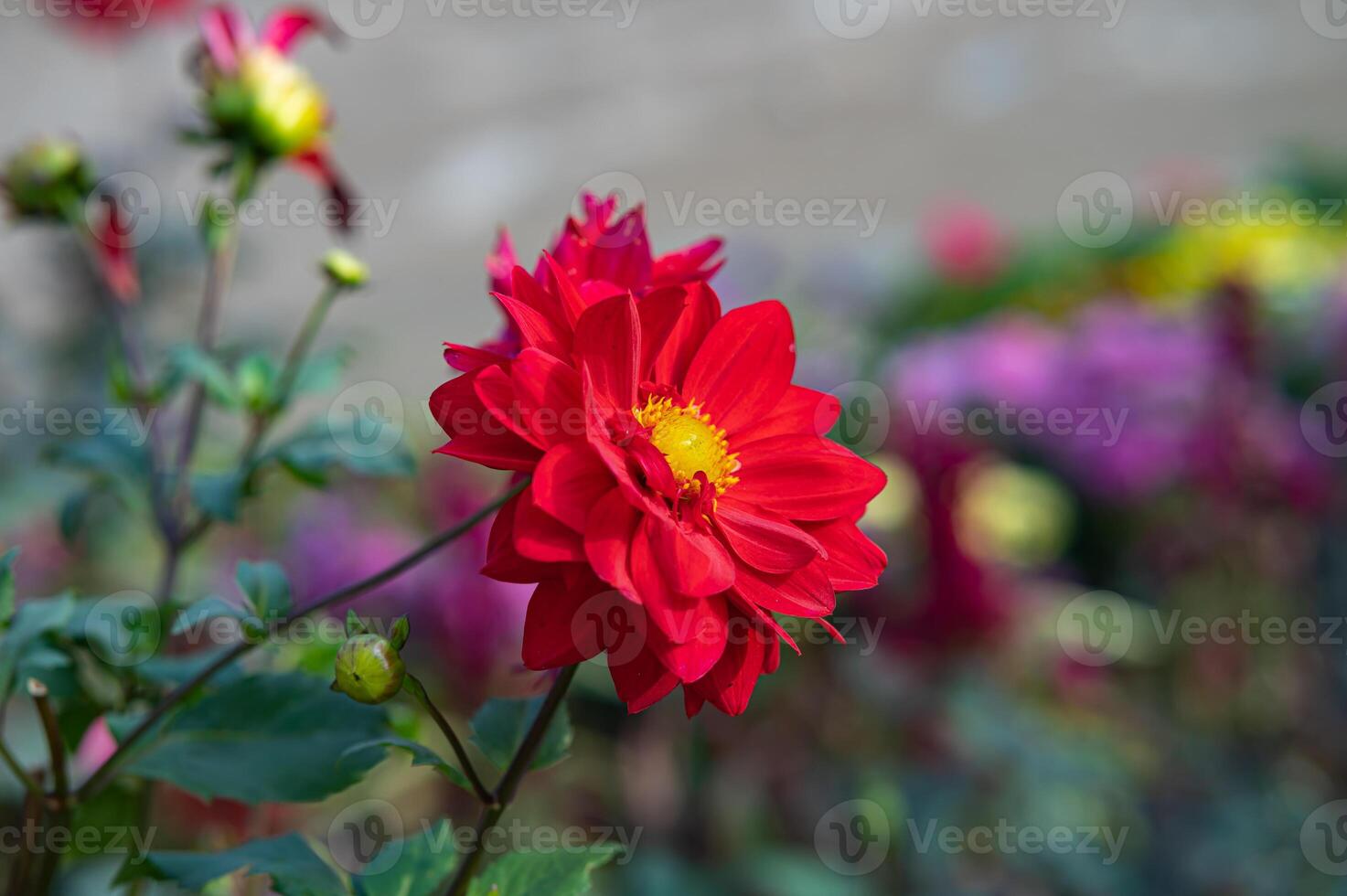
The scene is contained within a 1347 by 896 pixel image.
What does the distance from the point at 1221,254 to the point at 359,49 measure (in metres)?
2.14

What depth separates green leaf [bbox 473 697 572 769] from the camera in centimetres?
34

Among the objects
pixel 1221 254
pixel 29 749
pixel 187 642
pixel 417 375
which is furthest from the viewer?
pixel 417 375

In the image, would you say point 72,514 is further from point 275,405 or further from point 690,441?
point 690,441

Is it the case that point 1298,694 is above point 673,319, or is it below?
below

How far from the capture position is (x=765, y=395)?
0.37 metres

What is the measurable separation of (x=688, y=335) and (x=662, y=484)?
60 mm

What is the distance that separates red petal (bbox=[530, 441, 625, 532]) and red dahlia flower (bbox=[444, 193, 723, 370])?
59 millimetres

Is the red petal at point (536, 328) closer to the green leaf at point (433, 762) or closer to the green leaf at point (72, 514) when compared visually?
the green leaf at point (433, 762)

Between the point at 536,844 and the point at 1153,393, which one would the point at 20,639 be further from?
the point at 1153,393

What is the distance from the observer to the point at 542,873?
34 centimetres

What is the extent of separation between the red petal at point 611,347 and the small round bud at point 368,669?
0.10 metres

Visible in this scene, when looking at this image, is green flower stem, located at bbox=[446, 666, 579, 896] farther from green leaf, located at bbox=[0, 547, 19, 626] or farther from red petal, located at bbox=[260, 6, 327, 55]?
red petal, located at bbox=[260, 6, 327, 55]

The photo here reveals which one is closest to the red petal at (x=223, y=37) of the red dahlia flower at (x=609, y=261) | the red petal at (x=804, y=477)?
the red dahlia flower at (x=609, y=261)

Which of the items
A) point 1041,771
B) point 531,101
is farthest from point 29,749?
point 531,101
